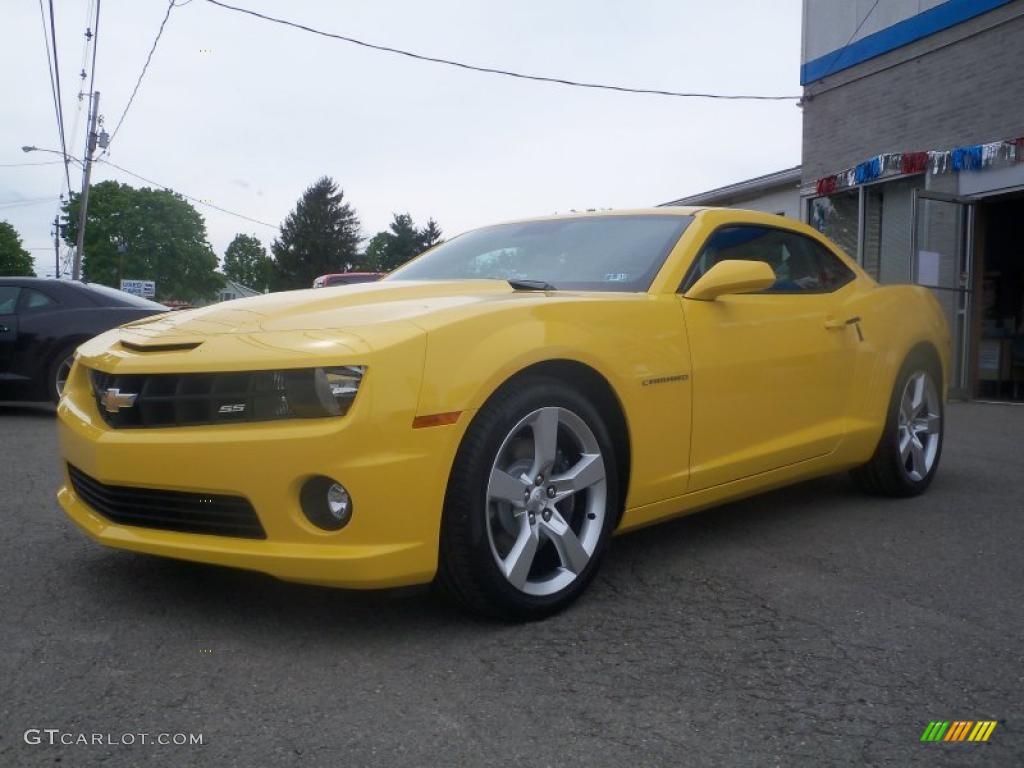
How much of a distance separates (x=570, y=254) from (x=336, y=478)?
5.70 ft

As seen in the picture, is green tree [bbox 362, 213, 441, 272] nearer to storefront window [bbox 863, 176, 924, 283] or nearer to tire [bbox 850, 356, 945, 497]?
storefront window [bbox 863, 176, 924, 283]

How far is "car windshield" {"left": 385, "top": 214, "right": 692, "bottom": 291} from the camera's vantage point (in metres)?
3.82

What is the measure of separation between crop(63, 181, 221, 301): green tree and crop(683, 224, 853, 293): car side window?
243 ft

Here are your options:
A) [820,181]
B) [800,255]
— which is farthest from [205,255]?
[800,255]

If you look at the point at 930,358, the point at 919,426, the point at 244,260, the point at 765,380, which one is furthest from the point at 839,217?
the point at 244,260

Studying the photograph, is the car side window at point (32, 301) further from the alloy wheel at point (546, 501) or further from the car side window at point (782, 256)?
the alloy wheel at point (546, 501)

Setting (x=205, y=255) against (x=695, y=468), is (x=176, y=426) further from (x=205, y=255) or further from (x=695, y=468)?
(x=205, y=255)

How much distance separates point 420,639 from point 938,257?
34.3 feet

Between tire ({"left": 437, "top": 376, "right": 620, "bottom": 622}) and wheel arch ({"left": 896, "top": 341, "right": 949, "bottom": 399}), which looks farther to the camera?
wheel arch ({"left": 896, "top": 341, "right": 949, "bottom": 399})

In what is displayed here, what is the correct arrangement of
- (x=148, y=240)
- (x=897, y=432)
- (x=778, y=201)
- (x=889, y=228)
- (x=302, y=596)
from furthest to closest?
(x=148, y=240), (x=778, y=201), (x=889, y=228), (x=897, y=432), (x=302, y=596)

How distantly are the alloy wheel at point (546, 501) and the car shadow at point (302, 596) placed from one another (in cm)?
16

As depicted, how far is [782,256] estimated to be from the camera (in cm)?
448

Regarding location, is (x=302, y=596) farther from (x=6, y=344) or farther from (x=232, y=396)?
(x=6, y=344)

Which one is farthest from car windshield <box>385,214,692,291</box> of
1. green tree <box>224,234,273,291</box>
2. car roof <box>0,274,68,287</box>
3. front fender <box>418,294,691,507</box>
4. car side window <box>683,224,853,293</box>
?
green tree <box>224,234,273,291</box>
